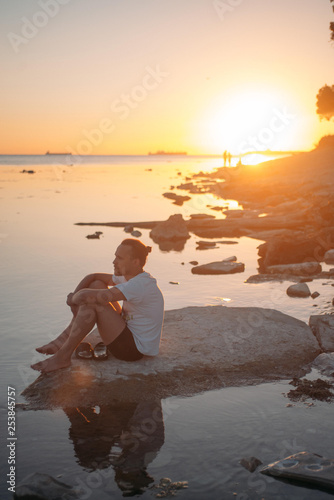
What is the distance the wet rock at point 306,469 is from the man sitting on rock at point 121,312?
7.03 feet

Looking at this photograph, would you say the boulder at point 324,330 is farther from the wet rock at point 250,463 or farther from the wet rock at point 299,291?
the wet rock at point 250,463

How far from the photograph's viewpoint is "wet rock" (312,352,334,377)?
626 cm

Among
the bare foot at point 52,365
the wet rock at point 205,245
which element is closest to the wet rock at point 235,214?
the wet rock at point 205,245

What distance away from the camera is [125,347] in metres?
5.93

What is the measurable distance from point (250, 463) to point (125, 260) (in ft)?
7.98

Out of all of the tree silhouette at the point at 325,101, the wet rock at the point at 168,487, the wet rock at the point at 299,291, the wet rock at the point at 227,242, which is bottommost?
the wet rock at the point at 168,487

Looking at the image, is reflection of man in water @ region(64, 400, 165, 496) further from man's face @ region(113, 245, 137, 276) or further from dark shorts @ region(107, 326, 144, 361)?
man's face @ region(113, 245, 137, 276)

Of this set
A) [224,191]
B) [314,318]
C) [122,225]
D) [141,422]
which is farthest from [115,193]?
[141,422]

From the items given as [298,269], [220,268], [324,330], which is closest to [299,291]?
[298,269]

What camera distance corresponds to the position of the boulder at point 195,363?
559 cm

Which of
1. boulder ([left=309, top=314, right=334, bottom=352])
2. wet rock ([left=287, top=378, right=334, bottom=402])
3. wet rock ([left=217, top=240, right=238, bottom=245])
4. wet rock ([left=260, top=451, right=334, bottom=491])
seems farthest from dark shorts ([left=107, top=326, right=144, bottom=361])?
wet rock ([left=217, top=240, right=238, bottom=245])

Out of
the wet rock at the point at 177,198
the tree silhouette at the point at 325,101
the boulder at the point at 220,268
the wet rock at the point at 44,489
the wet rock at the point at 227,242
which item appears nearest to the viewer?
the wet rock at the point at 44,489

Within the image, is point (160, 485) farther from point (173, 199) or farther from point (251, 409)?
point (173, 199)

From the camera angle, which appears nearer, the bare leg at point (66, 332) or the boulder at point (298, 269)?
the bare leg at point (66, 332)
